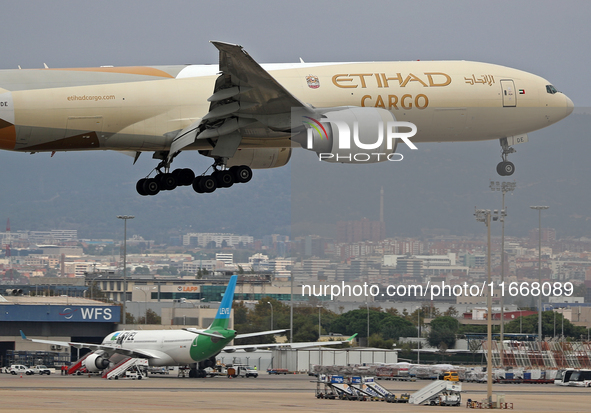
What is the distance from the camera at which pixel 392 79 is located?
37219 millimetres

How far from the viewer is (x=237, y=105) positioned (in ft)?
112

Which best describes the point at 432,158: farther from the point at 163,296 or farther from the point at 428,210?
the point at 163,296

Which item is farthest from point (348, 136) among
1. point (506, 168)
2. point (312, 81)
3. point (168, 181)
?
point (506, 168)

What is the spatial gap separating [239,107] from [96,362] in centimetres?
4420

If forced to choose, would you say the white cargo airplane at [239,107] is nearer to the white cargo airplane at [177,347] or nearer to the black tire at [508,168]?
the black tire at [508,168]

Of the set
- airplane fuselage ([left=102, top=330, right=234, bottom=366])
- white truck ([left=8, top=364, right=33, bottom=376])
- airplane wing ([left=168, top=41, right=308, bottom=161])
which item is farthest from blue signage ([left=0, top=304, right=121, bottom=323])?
airplane wing ([left=168, top=41, right=308, bottom=161])

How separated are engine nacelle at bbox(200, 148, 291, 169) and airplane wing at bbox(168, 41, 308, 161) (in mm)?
4296

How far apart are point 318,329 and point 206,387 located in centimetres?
1968

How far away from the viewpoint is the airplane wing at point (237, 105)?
32062mm

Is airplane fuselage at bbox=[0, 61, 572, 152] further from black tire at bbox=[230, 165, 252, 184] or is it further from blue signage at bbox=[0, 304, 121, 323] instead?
blue signage at bbox=[0, 304, 121, 323]

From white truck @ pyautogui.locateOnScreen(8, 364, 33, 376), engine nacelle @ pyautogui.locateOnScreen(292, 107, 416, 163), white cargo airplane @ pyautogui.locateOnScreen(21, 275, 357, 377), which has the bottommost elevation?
white truck @ pyautogui.locateOnScreen(8, 364, 33, 376)

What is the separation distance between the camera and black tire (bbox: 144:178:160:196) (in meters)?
38.7

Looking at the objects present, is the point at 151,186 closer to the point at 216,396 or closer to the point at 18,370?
the point at 216,396

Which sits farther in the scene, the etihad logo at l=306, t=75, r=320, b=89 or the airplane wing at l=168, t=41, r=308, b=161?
the etihad logo at l=306, t=75, r=320, b=89
